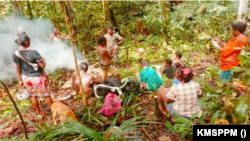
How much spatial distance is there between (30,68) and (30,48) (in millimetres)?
4543

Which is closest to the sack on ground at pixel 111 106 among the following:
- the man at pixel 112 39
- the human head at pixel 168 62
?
the human head at pixel 168 62

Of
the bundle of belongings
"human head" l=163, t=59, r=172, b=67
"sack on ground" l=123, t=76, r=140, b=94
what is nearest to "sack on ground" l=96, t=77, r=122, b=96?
the bundle of belongings

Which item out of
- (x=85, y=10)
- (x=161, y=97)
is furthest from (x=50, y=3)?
(x=161, y=97)

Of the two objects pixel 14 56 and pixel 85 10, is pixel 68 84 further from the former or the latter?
pixel 85 10

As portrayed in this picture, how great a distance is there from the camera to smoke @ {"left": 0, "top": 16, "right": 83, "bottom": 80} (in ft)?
23.9

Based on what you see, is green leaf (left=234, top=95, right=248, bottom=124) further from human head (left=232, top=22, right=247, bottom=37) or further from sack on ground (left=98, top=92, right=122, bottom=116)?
sack on ground (left=98, top=92, right=122, bottom=116)

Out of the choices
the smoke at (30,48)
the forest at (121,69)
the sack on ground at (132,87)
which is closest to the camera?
the forest at (121,69)

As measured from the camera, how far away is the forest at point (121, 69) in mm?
3061

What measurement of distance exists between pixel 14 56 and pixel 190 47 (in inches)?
261

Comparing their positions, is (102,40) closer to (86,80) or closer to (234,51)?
(86,80)

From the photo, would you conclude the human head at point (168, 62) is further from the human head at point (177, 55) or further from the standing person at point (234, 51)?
the standing person at point (234, 51)

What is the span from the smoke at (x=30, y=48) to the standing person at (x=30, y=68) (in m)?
3.34

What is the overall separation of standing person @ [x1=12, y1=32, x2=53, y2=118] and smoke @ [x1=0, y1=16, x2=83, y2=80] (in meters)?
3.34

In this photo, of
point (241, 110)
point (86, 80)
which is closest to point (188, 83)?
point (241, 110)
